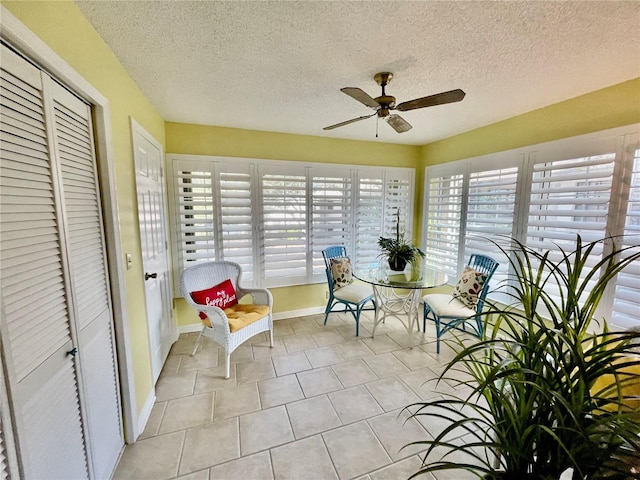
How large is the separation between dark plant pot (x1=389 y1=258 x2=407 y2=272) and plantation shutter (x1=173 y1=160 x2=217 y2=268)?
6.62ft

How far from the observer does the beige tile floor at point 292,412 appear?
1525 millimetres

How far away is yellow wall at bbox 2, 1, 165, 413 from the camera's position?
104cm

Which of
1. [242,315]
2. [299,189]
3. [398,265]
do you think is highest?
[299,189]

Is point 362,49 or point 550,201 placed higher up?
point 362,49

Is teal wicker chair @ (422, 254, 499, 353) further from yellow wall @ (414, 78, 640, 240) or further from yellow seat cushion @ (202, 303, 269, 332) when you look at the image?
yellow seat cushion @ (202, 303, 269, 332)

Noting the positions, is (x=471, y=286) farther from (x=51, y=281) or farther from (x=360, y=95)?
(x=51, y=281)

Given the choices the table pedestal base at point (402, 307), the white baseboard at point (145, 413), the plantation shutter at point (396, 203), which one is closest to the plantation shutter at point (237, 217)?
the white baseboard at point (145, 413)

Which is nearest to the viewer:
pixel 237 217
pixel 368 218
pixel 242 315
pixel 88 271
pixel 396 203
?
pixel 88 271

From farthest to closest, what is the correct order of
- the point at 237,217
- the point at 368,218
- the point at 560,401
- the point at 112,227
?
the point at 368,218 < the point at 237,217 < the point at 112,227 < the point at 560,401

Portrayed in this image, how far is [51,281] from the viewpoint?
3.44 ft

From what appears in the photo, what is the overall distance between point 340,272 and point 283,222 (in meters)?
0.92

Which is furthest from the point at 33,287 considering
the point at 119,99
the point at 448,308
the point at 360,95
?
the point at 448,308

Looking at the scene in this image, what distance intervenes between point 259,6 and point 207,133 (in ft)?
6.46

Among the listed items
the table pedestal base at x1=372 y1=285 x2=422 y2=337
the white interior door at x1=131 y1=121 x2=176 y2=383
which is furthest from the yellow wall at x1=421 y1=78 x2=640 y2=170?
the white interior door at x1=131 y1=121 x2=176 y2=383
